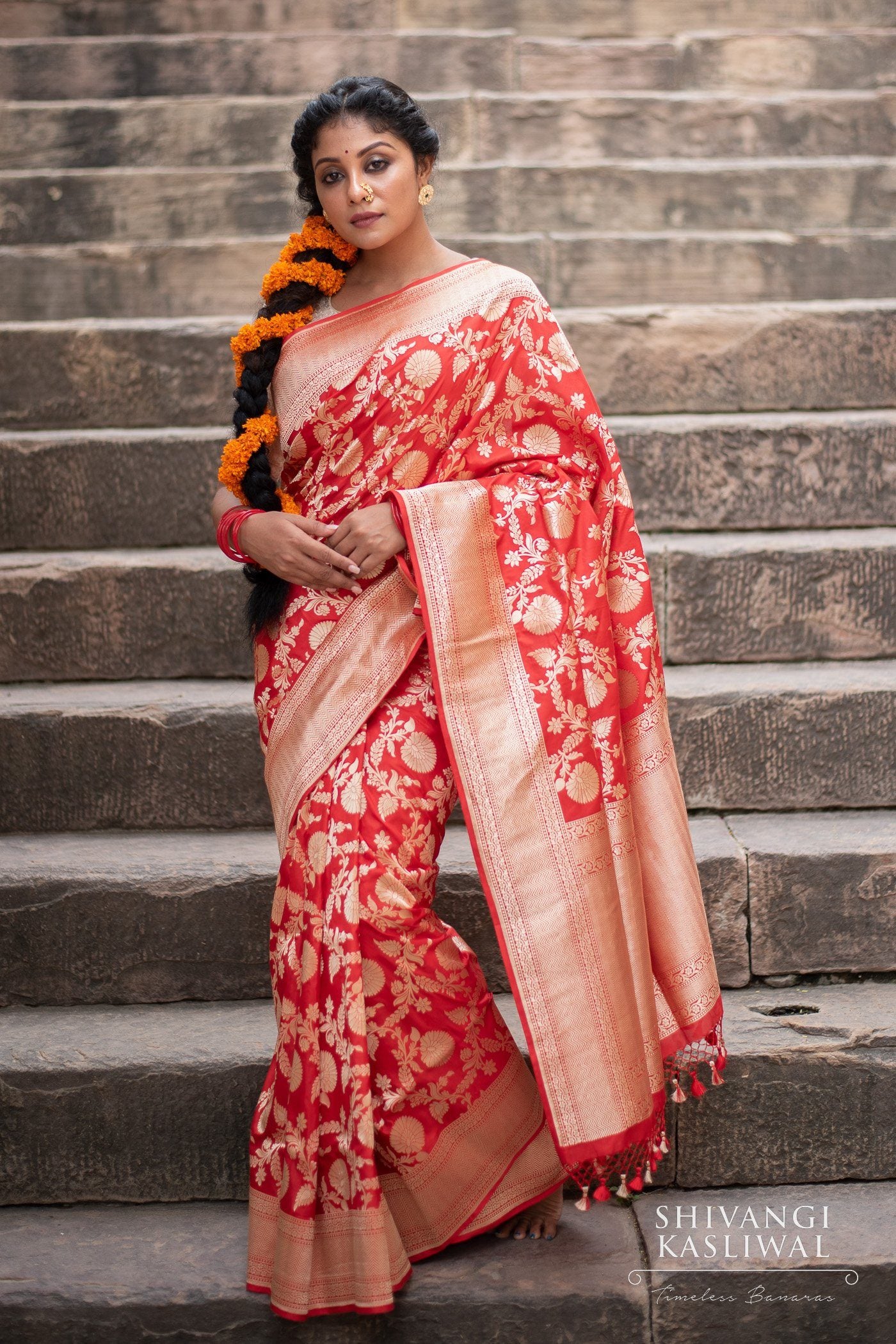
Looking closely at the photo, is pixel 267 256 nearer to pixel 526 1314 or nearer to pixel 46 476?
pixel 46 476

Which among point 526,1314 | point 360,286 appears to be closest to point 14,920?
point 526,1314

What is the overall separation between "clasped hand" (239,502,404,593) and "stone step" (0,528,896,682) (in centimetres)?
90

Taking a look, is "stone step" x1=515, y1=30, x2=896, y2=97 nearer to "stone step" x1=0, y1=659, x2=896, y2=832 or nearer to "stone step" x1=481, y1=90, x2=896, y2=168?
"stone step" x1=481, y1=90, x2=896, y2=168

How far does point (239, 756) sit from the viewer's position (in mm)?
2787

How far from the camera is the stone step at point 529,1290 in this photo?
2018mm

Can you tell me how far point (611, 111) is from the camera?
177 inches

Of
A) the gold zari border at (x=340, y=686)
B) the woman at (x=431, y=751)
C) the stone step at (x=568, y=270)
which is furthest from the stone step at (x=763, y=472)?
the gold zari border at (x=340, y=686)

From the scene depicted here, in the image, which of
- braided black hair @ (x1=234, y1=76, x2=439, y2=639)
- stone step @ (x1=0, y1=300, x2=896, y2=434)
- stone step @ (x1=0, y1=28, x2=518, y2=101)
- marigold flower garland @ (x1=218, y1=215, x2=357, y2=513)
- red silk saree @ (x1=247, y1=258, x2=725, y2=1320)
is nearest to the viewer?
red silk saree @ (x1=247, y1=258, x2=725, y2=1320)

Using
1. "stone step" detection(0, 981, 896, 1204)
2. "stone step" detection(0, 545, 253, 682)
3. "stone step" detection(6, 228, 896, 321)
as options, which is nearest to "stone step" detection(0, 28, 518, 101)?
"stone step" detection(6, 228, 896, 321)

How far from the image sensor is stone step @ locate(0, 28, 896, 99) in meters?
4.66

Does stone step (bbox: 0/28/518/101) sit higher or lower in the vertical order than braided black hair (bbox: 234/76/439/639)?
higher

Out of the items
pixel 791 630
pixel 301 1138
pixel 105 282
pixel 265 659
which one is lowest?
pixel 301 1138

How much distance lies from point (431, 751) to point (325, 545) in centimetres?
38

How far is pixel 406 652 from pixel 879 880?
43.9 inches
